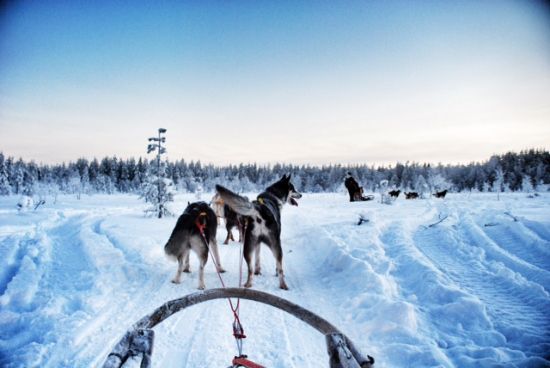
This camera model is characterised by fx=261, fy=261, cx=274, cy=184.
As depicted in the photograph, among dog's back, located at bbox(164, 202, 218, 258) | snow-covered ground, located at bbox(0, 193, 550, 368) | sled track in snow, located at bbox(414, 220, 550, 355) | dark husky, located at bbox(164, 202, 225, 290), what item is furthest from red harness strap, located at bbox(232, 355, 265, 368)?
dog's back, located at bbox(164, 202, 218, 258)

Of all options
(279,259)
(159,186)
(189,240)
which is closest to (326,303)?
(279,259)

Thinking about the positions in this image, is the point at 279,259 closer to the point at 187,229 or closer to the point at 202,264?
the point at 202,264

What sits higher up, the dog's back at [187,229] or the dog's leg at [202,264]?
the dog's back at [187,229]

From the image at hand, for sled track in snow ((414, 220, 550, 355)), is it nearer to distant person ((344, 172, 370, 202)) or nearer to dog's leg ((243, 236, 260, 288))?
dog's leg ((243, 236, 260, 288))

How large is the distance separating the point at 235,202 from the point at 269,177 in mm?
108551

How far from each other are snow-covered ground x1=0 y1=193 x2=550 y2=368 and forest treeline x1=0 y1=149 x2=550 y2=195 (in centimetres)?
3913

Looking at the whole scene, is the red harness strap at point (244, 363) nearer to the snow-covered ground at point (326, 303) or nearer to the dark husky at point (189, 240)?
the snow-covered ground at point (326, 303)

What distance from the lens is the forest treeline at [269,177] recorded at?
5873 centimetres

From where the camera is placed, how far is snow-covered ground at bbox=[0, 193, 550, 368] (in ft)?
9.75

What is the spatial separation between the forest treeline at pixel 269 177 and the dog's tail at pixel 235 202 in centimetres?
4073

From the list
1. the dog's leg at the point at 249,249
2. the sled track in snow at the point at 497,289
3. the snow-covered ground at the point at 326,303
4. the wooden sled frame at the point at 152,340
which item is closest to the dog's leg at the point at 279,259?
the snow-covered ground at the point at 326,303

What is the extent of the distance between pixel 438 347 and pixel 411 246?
4.01 meters

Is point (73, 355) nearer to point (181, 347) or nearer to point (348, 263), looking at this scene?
point (181, 347)

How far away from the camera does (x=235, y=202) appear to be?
451 centimetres
